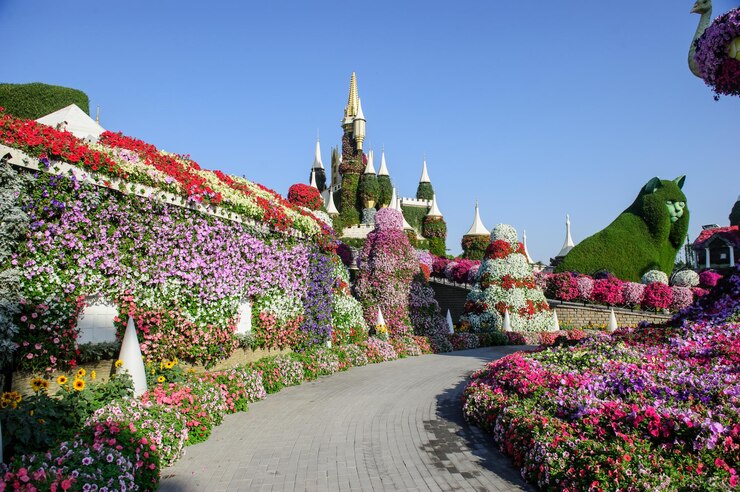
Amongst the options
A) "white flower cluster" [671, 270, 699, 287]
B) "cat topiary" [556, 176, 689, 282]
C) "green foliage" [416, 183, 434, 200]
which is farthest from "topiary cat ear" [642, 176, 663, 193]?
"green foliage" [416, 183, 434, 200]

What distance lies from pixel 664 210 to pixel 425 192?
1462 inches

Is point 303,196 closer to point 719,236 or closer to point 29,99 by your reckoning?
point 29,99

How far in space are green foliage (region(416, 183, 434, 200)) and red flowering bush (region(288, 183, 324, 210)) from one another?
168 feet

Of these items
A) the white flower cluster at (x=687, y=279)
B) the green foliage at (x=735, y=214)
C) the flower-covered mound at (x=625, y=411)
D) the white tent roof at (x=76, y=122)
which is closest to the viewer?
the flower-covered mound at (x=625, y=411)

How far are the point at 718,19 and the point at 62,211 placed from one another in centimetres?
1165

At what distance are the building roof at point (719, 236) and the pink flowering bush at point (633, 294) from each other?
28413 millimetres

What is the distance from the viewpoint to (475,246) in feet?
176

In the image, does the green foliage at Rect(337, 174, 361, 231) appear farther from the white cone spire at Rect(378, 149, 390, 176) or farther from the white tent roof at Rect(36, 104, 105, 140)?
the white tent roof at Rect(36, 104, 105, 140)

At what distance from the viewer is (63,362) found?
7555 mm

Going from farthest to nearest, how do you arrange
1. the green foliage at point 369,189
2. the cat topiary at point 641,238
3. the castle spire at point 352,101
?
the castle spire at point 352,101, the green foliage at point 369,189, the cat topiary at point 641,238

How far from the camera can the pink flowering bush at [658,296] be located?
93.1 feet

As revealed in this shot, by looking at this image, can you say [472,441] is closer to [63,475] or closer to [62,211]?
[63,475]

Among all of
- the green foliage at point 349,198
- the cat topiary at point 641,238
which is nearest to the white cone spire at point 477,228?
the green foliage at point 349,198

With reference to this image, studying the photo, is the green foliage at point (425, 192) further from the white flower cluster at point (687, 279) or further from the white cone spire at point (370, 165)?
the white flower cluster at point (687, 279)
